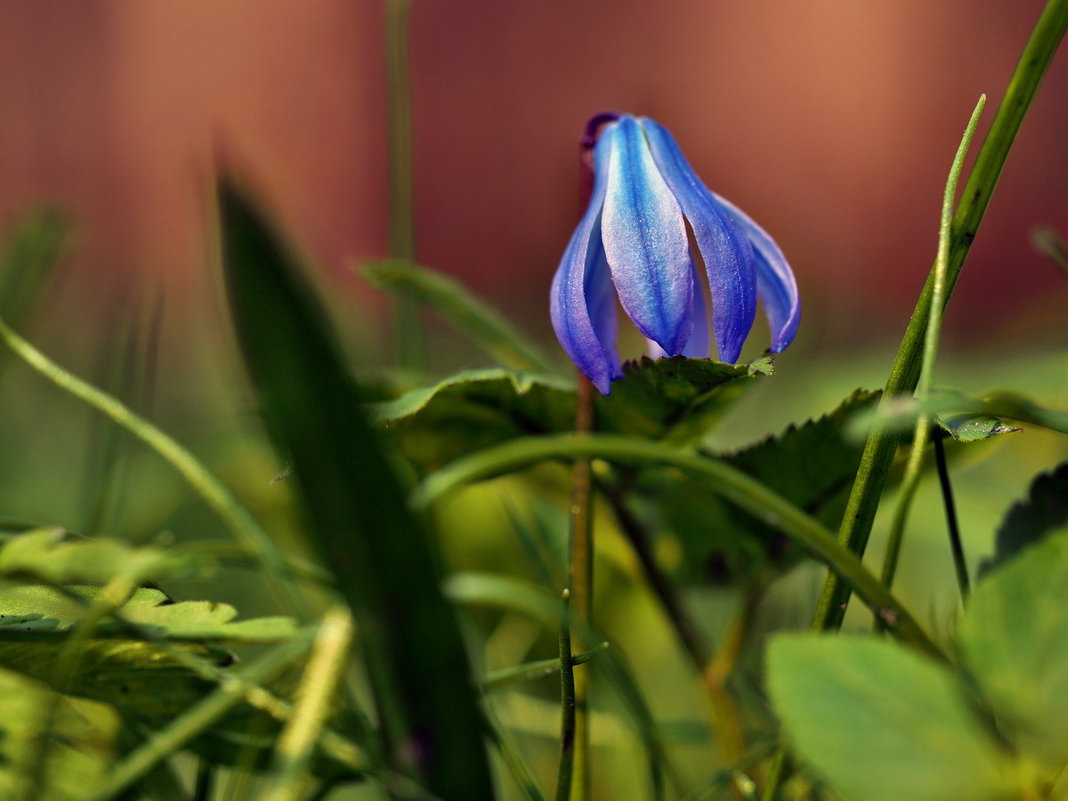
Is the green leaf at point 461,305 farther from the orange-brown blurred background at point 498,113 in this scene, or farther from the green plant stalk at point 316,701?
the orange-brown blurred background at point 498,113

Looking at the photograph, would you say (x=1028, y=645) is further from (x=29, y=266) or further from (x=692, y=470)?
(x=29, y=266)

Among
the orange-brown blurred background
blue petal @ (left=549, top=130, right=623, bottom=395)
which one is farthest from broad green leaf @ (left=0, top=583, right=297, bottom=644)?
the orange-brown blurred background

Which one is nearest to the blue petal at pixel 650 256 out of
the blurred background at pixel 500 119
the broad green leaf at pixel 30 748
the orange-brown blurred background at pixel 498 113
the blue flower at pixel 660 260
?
the blue flower at pixel 660 260

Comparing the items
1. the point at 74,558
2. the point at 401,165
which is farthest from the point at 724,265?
the point at 401,165

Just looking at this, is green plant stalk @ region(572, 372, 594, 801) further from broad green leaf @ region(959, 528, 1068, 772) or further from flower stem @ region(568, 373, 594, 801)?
broad green leaf @ region(959, 528, 1068, 772)

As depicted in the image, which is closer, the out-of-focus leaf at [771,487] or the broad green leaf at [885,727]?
the broad green leaf at [885,727]
